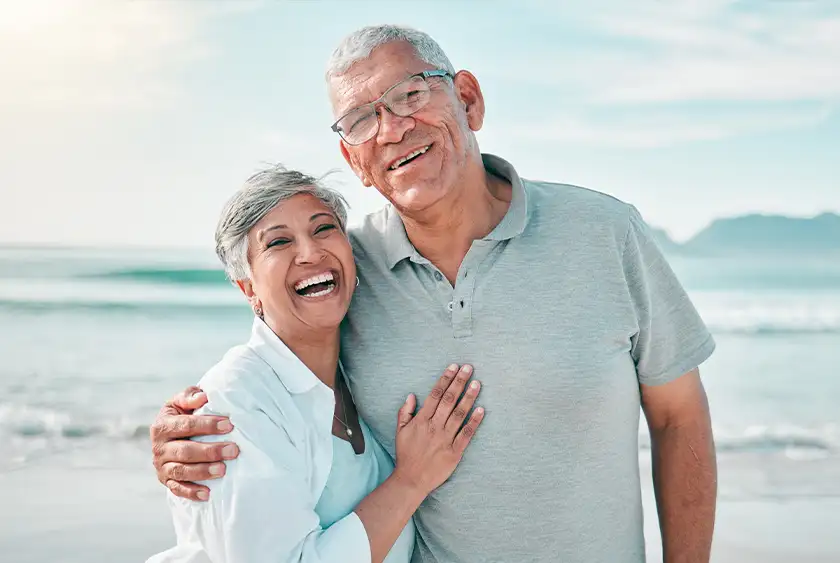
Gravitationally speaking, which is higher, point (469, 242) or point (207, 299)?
point (469, 242)

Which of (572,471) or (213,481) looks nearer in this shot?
(213,481)

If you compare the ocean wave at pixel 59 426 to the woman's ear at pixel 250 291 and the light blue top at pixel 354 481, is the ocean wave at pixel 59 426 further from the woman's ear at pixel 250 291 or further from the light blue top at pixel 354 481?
the light blue top at pixel 354 481

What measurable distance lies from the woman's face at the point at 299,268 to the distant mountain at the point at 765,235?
1373 cm

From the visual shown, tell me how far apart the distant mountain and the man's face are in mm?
13643

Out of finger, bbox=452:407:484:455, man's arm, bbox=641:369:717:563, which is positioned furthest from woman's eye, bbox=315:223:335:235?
man's arm, bbox=641:369:717:563

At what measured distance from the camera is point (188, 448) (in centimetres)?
184

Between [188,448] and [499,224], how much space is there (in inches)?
35.5

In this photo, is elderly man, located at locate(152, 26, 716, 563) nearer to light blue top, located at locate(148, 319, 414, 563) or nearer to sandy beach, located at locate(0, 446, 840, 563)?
light blue top, located at locate(148, 319, 414, 563)

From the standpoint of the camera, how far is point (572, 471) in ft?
6.47

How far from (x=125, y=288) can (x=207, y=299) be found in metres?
1.63

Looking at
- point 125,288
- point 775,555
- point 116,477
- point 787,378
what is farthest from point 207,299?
point 775,555

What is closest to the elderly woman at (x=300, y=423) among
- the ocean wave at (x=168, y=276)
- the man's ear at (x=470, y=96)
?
the man's ear at (x=470, y=96)

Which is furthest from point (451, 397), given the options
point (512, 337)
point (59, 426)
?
point (59, 426)

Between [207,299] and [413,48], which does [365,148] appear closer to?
[413,48]
